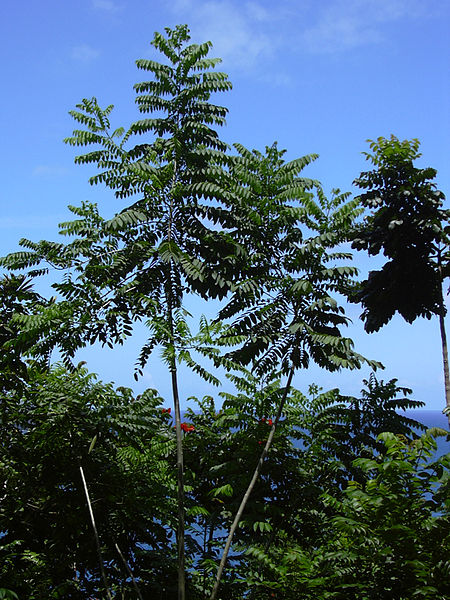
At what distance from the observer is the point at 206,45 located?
8445mm

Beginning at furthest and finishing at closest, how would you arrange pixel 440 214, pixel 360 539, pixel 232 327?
pixel 440 214
pixel 232 327
pixel 360 539

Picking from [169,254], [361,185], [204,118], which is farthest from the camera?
[361,185]

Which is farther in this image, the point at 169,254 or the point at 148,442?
the point at 148,442

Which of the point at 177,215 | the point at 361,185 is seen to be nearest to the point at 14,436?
the point at 177,215

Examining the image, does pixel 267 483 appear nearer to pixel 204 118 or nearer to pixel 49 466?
pixel 49 466

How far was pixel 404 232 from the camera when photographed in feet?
38.6

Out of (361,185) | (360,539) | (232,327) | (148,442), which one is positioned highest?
(361,185)

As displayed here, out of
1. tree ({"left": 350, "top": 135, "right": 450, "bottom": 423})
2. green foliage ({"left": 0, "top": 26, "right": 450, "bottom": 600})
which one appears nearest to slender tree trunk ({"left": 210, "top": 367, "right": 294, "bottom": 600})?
green foliage ({"left": 0, "top": 26, "right": 450, "bottom": 600})

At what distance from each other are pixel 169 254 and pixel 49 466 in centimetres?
304

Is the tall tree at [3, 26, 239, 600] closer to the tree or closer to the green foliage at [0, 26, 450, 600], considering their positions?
the green foliage at [0, 26, 450, 600]

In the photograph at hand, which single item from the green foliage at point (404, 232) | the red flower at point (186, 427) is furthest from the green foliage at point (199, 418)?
the green foliage at point (404, 232)

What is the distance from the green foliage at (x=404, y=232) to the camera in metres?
11.7

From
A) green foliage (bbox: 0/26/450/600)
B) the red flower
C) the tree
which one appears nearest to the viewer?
green foliage (bbox: 0/26/450/600)

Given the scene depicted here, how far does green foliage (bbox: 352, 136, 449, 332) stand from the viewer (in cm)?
1170
